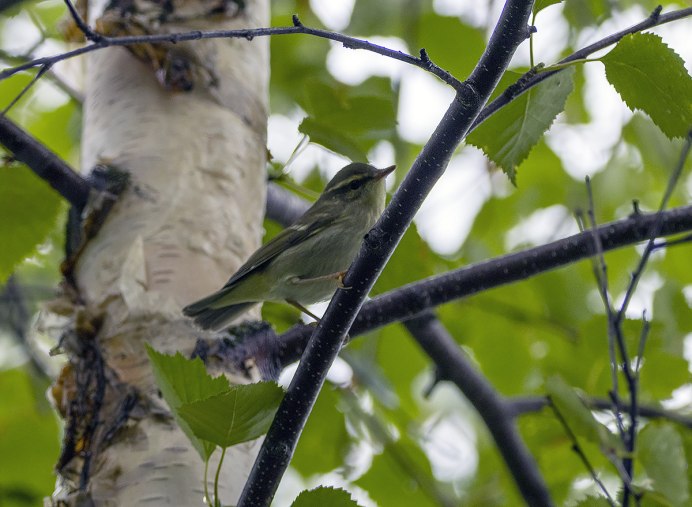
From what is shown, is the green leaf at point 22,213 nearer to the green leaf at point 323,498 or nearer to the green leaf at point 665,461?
the green leaf at point 323,498

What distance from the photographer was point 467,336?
13.1 ft

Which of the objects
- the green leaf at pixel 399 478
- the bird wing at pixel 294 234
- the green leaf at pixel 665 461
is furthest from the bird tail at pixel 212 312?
the green leaf at pixel 665 461

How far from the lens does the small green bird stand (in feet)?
8.95

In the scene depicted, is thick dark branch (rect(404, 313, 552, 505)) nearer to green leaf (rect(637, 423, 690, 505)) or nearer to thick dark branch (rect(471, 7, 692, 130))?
green leaf (rect(637, 423, 690, 505))

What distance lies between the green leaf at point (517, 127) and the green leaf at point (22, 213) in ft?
4.33

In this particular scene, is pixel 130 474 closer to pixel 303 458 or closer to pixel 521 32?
pixel 521 32

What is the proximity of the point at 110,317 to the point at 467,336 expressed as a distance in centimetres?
220

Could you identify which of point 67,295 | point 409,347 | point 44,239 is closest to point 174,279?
point 67,295

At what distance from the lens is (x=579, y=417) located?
226 cm

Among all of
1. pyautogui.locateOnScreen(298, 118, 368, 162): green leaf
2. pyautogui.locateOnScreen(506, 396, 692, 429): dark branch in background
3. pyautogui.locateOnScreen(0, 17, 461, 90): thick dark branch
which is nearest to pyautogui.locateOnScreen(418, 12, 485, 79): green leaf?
pyautogui.locateOnScreen(298, 118, 368, 162): green leaf

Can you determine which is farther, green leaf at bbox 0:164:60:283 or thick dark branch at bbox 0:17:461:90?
green leaf at bbox 0:164:60:283

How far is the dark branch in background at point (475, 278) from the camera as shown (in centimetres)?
211

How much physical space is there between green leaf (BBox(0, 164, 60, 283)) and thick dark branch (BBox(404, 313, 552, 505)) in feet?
4.19

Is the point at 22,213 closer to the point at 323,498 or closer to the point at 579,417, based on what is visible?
the point at 323,498
